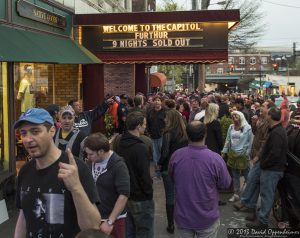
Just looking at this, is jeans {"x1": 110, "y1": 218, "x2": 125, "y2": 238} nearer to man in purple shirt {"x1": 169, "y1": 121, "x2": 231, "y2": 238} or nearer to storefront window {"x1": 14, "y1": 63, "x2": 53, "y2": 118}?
man in purple shirt {"x1": 169, "y1": 121, "x2": 231, "y2": 238}

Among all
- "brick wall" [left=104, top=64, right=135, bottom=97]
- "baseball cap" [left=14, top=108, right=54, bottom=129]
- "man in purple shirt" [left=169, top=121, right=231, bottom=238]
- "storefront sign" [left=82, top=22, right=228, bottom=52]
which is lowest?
"man in purple shirt" [left=169, top=121, right=231, bottom=238]

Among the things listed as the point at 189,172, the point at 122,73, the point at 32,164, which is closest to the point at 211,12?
the point at 122,73

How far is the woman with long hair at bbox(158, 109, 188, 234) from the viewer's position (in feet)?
20.6

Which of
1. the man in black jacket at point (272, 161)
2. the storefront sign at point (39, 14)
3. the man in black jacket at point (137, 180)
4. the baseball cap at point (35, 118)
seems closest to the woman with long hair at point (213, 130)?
the man in black jacket at point (272, 161)

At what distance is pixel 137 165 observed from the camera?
4742 mm

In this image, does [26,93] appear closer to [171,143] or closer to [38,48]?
[38,48]

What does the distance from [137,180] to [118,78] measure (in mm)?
11151

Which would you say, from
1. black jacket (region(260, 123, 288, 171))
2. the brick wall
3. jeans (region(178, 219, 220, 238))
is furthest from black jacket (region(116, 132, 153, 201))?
the brick wall

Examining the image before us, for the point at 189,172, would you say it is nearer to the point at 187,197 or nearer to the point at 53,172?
the point at 187,197

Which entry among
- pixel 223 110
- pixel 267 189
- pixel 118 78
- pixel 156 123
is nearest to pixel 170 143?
pixel 267 189

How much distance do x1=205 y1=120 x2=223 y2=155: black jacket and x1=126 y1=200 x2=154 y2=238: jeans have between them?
10.6 ft

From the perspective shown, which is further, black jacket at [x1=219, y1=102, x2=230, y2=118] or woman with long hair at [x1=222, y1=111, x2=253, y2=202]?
black jacket at [x1=219, y1=102, x2=230, y2=118]

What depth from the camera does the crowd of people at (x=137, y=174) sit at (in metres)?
2.71

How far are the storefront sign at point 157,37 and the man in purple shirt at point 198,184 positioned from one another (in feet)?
27.0
